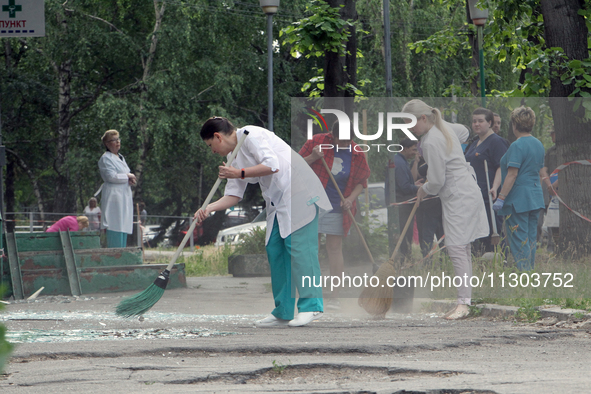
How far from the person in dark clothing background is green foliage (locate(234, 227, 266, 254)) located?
6368 mm

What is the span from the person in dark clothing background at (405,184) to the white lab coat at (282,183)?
111cm

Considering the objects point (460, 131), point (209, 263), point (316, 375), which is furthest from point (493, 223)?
point (209, 263)

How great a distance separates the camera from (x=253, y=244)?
44.7 feet

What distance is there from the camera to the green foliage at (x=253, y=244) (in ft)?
44.5

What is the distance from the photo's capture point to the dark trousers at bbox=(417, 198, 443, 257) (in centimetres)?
703

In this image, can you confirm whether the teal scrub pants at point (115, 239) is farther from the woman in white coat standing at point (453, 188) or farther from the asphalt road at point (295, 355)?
the woman in white coat standing at point (453, 188)

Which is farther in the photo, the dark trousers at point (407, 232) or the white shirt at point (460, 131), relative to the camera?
the dark trousers at point (407, 232)

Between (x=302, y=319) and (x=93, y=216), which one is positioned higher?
(x=93, y=216)

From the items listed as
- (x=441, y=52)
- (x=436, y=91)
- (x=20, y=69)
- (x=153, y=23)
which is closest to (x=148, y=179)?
(x=20, y=69)

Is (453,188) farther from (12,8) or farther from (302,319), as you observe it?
(12,8)

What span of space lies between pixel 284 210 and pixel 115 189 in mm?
4238

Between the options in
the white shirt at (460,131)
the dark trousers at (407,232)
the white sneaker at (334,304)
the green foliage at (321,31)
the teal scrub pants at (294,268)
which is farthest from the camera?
the green foliage at (321,31)

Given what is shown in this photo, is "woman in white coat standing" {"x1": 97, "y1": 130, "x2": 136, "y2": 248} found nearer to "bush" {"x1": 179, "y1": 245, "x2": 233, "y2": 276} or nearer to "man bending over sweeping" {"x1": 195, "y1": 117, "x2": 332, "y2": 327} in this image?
"man bending over sweeping" {"x1": 195, "y1": 117, "x2": 332, "y2": 327}

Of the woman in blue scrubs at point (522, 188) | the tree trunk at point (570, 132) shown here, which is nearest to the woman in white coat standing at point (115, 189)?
the woman in blue scrubs at point (522, 188)
